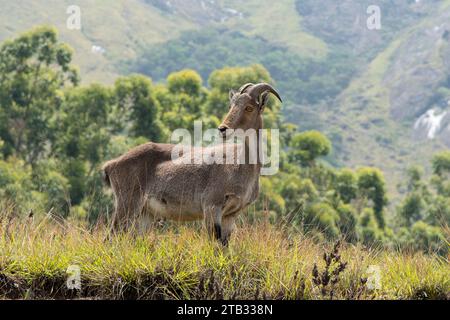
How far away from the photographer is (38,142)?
5488cm

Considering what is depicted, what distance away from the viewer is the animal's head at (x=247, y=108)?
11.4 metres

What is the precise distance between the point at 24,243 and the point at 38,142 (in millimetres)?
46389

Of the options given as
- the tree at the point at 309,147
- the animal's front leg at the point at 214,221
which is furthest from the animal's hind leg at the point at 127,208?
the tree at the point at 309,147

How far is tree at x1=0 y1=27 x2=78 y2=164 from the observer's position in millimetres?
54562

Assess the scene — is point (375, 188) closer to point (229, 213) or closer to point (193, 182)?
point (193, 182)

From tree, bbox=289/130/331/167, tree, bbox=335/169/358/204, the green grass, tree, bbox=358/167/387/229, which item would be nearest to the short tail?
the green grass

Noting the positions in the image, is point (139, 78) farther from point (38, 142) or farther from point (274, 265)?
point (274, 265)

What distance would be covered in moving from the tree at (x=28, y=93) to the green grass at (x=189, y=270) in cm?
4571

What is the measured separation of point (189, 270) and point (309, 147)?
51673mm

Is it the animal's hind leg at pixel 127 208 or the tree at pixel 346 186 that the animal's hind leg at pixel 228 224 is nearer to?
the animal's hind leg at pixel 127 208

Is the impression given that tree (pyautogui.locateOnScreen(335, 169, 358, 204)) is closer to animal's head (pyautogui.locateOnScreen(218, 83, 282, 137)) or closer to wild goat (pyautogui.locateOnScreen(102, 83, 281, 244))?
wild goat (pyautogui.locateOnScreen(102, 83, 281, 244))

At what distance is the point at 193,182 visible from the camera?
462 inches

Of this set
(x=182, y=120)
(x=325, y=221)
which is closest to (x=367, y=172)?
(x=182, y=120)
